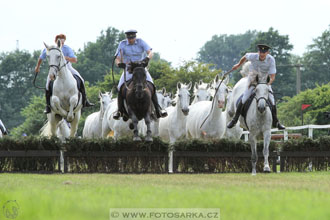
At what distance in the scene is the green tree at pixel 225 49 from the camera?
144375mm

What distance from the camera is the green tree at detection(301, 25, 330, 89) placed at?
317ft

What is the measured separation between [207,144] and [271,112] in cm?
201

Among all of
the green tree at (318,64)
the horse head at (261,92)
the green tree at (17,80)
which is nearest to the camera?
the horse head at (261,92)

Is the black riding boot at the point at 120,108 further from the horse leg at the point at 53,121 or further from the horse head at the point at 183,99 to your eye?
the horse head at the point at 183,99

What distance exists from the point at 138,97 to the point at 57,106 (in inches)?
115

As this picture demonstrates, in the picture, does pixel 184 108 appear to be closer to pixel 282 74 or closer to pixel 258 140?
pixel 258 140

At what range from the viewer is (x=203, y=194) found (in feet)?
31.6

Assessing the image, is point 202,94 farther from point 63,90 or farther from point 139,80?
point 139,80

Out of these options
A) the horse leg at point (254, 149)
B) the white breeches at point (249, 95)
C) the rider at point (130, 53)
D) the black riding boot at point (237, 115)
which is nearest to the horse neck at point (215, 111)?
the black riding boot at point (237, 115)

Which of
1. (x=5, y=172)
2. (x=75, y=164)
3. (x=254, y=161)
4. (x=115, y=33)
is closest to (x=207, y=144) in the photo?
(x=254, y=161)

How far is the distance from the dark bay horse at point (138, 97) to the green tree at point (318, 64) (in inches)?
3157

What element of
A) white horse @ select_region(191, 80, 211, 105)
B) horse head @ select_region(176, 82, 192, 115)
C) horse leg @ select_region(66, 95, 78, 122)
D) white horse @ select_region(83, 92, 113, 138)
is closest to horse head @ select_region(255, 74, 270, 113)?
→ horse head @ select_region(176, 82, 192, 115)

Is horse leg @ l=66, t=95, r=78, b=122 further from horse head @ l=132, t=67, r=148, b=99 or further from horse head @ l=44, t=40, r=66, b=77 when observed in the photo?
horse head @ l=132, t=67, r=148, b=99

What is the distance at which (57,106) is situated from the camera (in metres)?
19.5
